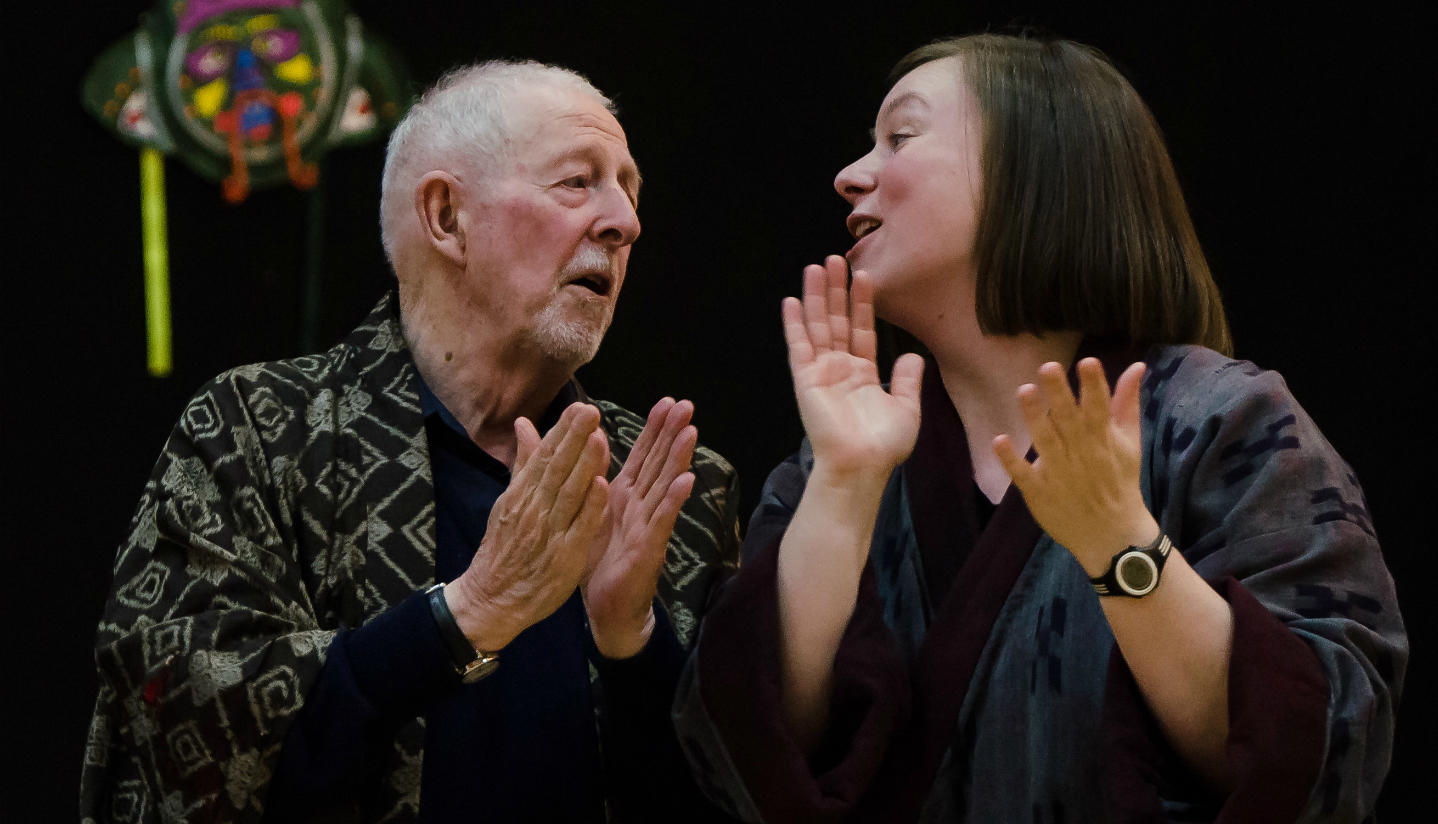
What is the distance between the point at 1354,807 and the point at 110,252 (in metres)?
2.08

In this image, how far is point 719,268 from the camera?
9.77ft

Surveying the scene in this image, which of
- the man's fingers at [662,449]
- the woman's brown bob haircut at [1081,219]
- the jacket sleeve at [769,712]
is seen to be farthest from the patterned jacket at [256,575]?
the woman's brown bob haircut at [1081,219]

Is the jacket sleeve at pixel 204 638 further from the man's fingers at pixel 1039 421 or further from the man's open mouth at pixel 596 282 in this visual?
the man's fingers at pixel 1039 421

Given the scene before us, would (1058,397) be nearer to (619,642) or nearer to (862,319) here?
A: (862,319)

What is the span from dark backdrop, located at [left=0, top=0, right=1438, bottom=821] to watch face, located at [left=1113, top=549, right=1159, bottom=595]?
1.43 m

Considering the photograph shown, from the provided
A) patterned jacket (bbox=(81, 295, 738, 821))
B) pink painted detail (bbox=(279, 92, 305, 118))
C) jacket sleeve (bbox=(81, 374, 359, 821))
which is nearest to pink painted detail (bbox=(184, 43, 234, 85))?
pink painted detail (bbox=(279, 92, 305, 118))

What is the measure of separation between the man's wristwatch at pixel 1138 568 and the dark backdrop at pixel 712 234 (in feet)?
4.67

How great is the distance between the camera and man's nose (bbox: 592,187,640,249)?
90.5 inches

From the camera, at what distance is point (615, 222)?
2301 mm

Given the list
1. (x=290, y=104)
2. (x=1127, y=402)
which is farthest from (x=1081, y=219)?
(x=290, y=104)

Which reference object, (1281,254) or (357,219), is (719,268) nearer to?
(357,219)

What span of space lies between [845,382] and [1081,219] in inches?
14.4

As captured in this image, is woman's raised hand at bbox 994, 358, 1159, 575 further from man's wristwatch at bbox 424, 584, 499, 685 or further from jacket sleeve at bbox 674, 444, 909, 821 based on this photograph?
man's wristwatch at bbox 424, 584, 499, 685

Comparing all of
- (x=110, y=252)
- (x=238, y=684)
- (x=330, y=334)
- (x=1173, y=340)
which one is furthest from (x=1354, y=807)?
(x=110, y=252)
